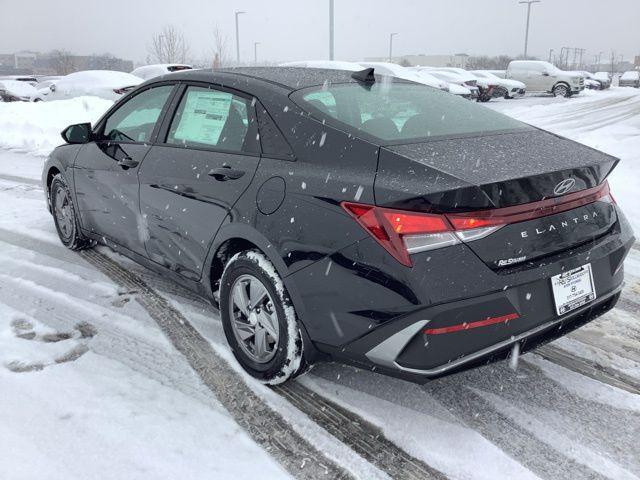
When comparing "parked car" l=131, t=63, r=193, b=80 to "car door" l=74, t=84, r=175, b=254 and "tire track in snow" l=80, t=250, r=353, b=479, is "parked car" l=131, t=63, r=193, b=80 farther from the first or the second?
"tire track in snow" l=80, t=250, r=353, b=479

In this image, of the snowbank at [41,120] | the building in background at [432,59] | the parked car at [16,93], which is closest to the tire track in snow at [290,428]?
the snowbank at [41,120]

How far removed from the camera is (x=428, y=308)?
2.04m

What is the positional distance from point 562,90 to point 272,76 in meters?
29.8

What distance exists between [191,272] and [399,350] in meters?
1.52

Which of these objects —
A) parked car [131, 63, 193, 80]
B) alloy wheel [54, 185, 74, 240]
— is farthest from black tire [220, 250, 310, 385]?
parked car [131, 63, 193, 80]

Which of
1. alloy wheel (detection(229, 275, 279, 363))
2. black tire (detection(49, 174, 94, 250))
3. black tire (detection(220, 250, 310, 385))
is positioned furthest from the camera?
black tire (detection(49, 174, 94, 250))

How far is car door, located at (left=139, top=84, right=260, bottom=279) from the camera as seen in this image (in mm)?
2838

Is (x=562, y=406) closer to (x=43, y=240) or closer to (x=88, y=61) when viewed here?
(x=43, y=240)

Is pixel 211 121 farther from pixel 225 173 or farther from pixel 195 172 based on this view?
pixel 225 173

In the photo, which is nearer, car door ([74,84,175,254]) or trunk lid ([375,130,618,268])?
trunk lid ([375,130,618,268])

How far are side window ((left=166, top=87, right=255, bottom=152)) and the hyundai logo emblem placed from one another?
56.6 inches

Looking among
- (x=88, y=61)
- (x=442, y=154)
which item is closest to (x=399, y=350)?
(x=442, y=154)

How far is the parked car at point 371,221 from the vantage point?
208 cm

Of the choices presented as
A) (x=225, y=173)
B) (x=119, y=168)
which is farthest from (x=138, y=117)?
(x=225, y=173)
